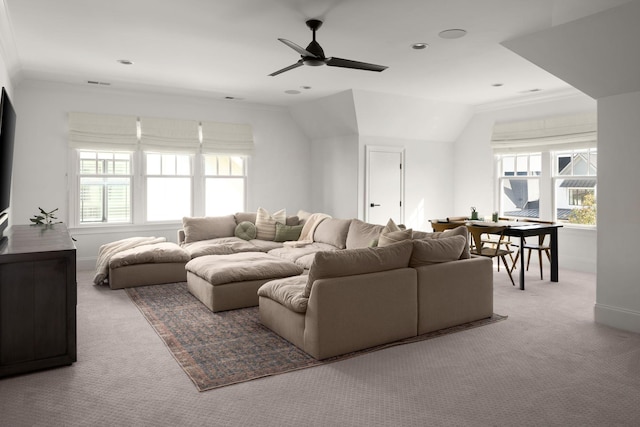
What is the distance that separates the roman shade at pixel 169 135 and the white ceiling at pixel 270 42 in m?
0.58

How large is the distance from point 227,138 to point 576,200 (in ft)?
19.1

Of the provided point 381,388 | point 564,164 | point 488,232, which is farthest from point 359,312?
point 564,164

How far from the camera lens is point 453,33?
4375 mm

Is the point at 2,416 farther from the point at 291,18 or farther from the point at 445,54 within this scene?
the point at 445,54

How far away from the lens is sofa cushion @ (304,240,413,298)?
A: 339cm

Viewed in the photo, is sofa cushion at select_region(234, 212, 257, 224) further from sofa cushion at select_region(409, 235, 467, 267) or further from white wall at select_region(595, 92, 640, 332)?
white wall at select_region(595, 92, 640, 332)

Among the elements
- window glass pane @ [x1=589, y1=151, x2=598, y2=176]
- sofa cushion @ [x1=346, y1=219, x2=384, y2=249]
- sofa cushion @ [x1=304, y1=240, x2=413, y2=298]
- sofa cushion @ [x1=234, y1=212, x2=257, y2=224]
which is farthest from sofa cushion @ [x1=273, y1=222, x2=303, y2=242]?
window glass pane @ [x1=589, y1=151, x2=598, y2=176]

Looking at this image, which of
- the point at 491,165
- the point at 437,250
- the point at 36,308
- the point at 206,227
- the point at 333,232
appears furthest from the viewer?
the point at 491,165

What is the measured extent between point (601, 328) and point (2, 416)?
460 centimetres

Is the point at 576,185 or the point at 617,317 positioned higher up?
the point at 576,185

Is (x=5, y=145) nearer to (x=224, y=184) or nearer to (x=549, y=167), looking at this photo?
(x=224, y=184)

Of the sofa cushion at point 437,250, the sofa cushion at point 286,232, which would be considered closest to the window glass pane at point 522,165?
the sofa cushion at point 286,232

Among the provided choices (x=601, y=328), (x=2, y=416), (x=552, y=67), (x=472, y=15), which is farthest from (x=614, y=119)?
(x=2, y=416)

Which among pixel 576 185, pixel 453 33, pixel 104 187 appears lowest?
pixel 104 187
